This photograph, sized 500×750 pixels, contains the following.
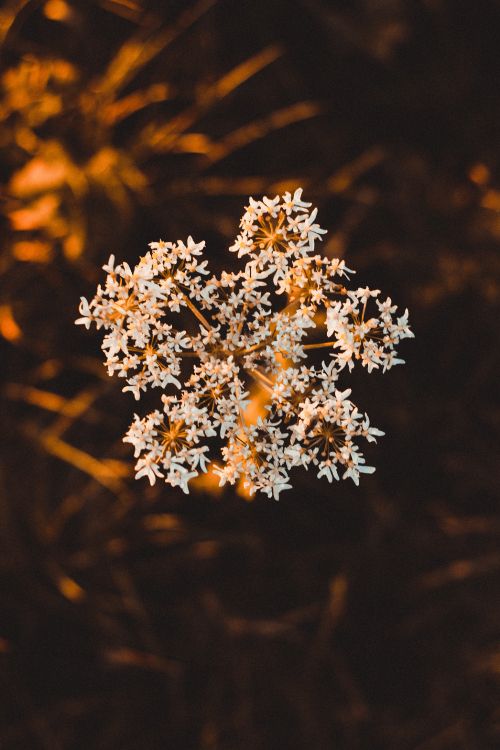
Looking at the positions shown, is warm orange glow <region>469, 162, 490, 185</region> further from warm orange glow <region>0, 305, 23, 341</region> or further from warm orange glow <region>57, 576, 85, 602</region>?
warm orange glow <region>57, 576, 85, 602</region>

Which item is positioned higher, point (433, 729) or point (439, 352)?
point (439, 352)

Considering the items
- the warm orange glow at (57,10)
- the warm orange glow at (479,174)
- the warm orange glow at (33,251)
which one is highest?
the warm orange glow at (57,10)

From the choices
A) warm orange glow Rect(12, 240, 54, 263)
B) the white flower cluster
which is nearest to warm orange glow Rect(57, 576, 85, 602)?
warm orange glow Rect(12, 240, 54, 263)

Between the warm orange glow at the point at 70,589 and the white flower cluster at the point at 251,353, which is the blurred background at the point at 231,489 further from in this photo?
the white flower cluster at the point at 251,353

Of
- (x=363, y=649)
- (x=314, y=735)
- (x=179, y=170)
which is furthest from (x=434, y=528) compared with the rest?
(x=179, y=170)

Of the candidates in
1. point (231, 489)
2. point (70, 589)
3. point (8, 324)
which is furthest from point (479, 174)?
point (70, 589)

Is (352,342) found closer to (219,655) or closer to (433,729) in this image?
(219,655)

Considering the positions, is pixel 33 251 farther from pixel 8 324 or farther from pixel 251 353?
pixel 251 353

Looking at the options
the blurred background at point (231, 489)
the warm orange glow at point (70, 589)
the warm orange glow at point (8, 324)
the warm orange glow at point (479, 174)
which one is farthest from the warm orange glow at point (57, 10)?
the warm orange glow at point (70, 589)
